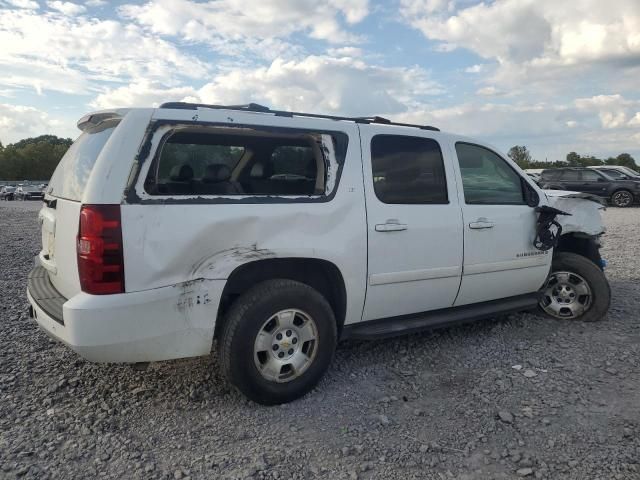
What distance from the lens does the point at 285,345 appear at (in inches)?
131

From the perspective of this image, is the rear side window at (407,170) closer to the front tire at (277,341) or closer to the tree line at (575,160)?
the front tire at (277,341)

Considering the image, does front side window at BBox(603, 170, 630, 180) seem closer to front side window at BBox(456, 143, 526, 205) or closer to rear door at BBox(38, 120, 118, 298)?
front side window at BBox(456, 143, 526, 205)

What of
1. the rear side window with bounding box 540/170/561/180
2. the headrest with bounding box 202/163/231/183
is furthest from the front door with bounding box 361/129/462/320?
the rear side window with bounding box 540/170/561/180

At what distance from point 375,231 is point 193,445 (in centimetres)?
179

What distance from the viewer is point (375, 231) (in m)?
3.59

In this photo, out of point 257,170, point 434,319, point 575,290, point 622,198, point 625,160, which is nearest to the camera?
point 434,319

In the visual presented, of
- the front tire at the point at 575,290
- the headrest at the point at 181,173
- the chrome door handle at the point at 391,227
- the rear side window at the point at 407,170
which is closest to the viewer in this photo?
the headrest at the point at 181,173

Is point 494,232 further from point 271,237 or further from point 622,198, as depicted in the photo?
point 622,198

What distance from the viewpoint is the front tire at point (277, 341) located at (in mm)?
3119

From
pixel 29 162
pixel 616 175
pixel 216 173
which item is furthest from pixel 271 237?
pixel 29 162

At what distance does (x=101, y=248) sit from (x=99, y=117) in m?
1.08

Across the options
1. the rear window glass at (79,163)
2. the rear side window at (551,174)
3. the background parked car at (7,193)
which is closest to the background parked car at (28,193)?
the background parked car at (7,193)

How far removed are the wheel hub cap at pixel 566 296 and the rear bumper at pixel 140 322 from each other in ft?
11.4

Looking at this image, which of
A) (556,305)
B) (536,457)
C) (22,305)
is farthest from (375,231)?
(22,305)
